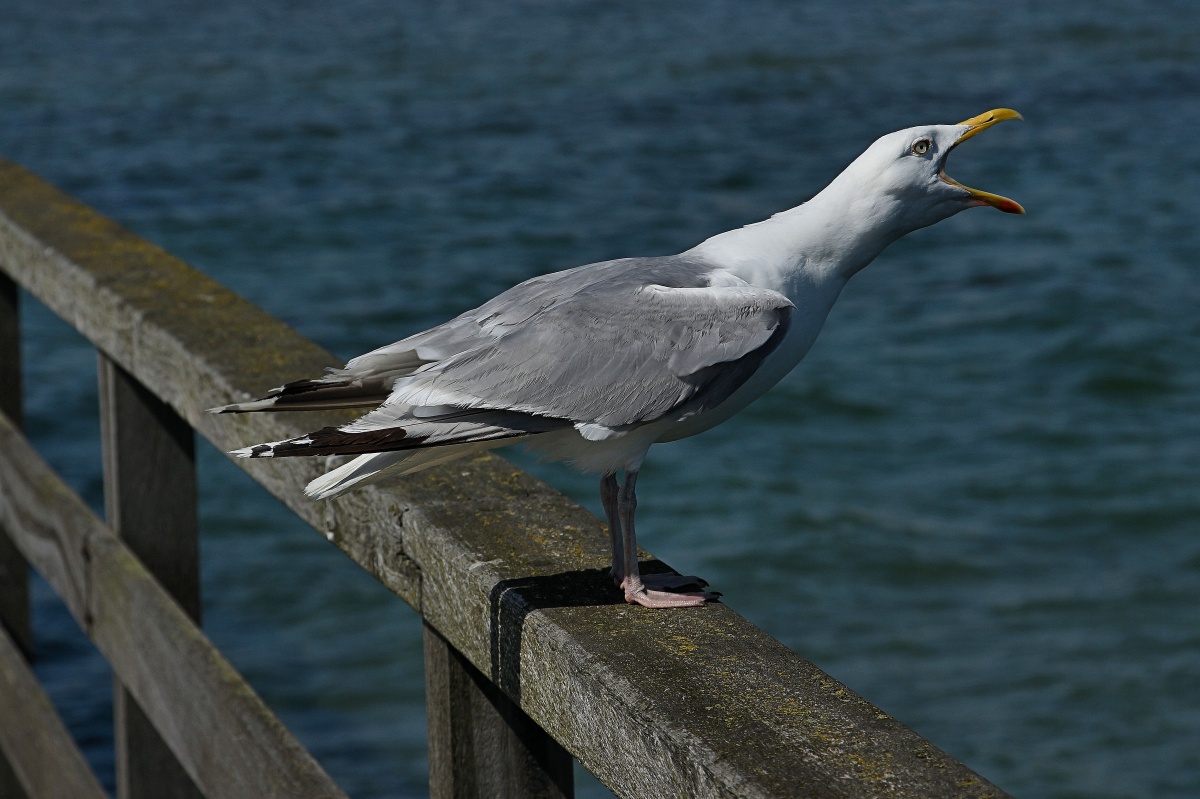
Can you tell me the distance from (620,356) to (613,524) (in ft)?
0.75

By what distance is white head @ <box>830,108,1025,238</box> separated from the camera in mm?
2027

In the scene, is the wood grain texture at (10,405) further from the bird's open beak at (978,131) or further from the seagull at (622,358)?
the bird's open beak at (978,131)

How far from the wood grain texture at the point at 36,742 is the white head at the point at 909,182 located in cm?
181

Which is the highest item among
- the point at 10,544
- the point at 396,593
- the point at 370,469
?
the point at 370,469

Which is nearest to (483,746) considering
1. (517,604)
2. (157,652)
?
(517,604)

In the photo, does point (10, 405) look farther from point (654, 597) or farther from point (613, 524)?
point (654, 597)

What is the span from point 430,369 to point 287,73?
11.6 m

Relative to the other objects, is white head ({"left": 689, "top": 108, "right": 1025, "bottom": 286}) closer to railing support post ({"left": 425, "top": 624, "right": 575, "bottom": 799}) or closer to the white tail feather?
the white tail feather

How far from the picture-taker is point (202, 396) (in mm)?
2332

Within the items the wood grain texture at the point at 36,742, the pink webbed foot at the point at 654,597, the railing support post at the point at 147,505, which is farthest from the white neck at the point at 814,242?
the wood grain texture at the point at 36,742

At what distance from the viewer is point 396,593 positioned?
1906mm

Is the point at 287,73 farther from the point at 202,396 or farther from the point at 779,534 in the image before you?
A: the point at 202,396

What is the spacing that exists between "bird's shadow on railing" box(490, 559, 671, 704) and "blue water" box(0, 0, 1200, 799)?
2688 millimetres

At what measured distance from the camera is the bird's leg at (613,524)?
1824mm
